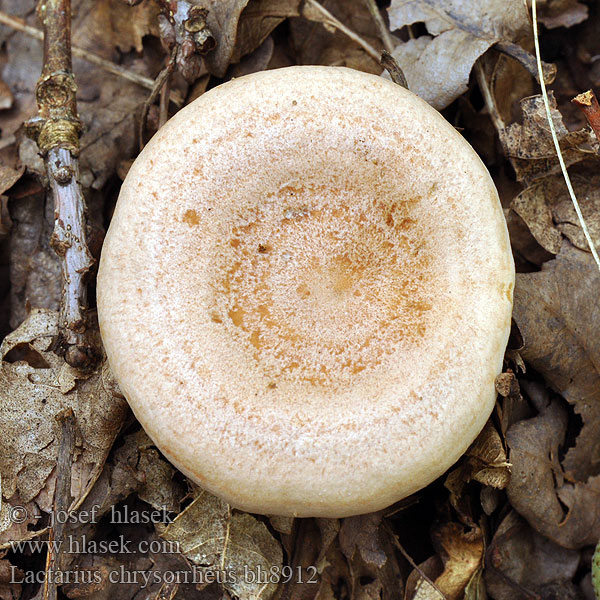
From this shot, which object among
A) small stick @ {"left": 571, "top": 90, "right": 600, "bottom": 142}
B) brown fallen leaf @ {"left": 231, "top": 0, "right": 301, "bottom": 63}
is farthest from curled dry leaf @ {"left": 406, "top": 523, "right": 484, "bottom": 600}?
brown fallen leaf @ {"left": 231, "top": 0, "right": 301, "bottom": 63}

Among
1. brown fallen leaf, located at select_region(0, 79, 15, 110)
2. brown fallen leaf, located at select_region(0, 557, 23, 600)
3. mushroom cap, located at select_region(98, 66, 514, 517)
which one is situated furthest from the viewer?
brown fallen leaf, located at select_region(0, 79, 15, 110)

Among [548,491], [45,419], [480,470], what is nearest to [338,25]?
[480,470]

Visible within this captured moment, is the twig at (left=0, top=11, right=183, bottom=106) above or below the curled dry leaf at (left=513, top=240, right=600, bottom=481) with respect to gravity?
above

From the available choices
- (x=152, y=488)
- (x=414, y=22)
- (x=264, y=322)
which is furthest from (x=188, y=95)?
(x=152, y=488)

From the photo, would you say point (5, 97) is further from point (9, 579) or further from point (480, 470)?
point (480, 470)

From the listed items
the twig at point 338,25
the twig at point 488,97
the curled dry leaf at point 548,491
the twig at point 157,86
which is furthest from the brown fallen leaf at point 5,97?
the curled dry leaf at point 548,491

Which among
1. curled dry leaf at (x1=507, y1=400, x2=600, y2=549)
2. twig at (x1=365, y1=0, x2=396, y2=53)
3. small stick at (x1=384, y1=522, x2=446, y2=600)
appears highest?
twig at (x1=365, y1=0, x2=396, y2=53)

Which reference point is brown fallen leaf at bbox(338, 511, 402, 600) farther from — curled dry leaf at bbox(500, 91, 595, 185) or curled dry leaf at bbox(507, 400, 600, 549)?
curled dry leaf at bbox(500, 91, 595, 185)
